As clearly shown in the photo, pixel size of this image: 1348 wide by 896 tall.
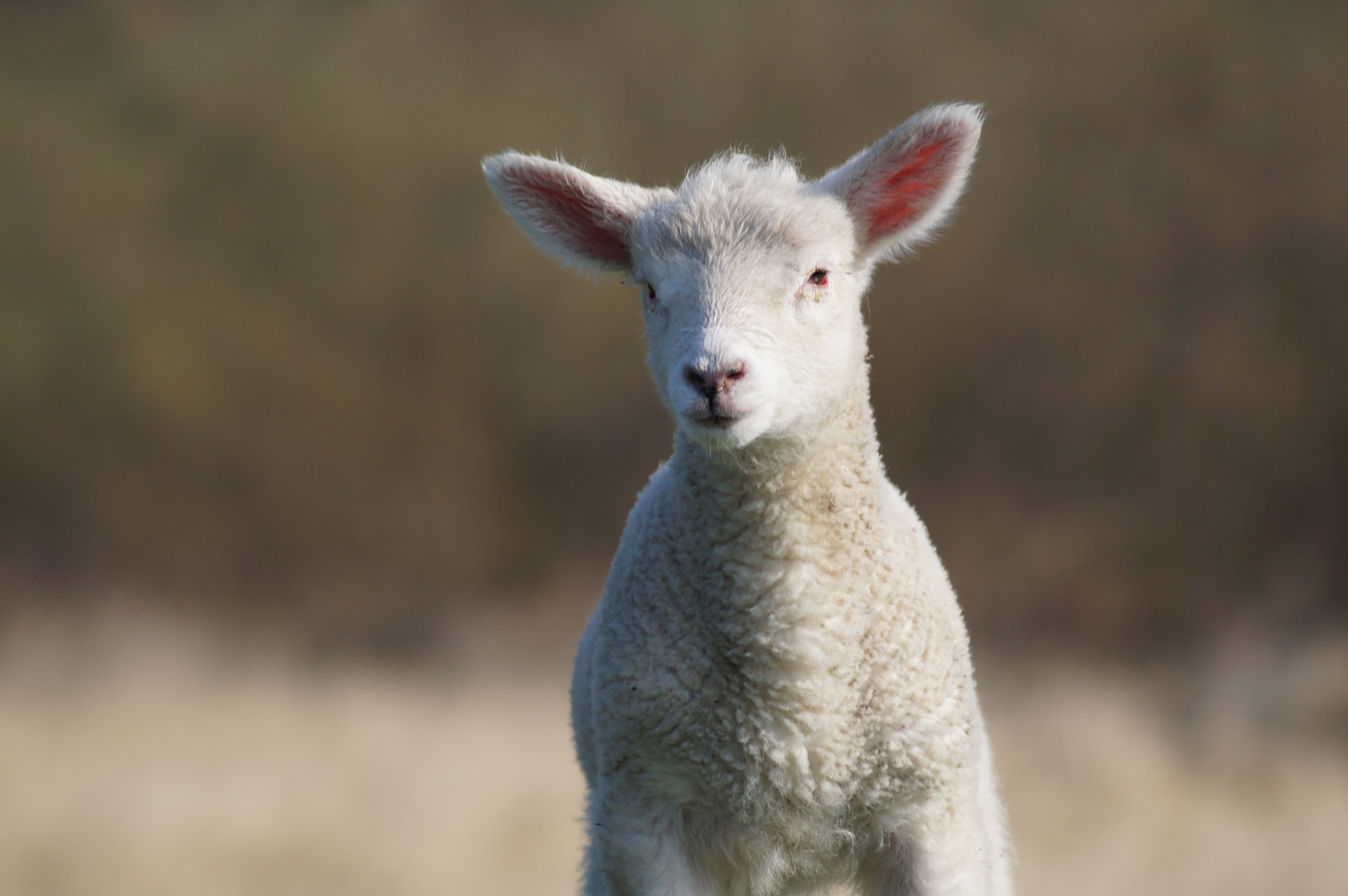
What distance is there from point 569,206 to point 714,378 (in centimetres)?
85

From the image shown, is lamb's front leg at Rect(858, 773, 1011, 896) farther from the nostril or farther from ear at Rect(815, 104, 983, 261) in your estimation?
ear at Rect(815, 104, 983, 261)

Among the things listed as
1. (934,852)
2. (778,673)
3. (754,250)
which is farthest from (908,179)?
(934,852)

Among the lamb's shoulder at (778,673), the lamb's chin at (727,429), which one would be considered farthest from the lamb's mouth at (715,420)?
the lamb's shoulder at (778,673)

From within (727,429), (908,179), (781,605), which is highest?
(908,179)

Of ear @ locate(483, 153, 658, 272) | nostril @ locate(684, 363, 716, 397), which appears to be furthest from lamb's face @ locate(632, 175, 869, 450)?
ear @ locate(483, 153, 658, 272)

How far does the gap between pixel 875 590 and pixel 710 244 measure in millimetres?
790

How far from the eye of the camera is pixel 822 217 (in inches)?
114

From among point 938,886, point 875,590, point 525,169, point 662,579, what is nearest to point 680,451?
point 662,579

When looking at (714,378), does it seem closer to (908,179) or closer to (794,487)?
(794,487)

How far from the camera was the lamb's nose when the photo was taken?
8.21 feet

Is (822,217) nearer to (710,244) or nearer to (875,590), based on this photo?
(710,244)

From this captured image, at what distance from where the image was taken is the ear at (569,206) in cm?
307

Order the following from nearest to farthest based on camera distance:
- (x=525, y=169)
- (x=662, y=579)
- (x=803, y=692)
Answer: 1. (x=803, y=692)
2. (x=662, y=579)
3. (x=525, y=169)

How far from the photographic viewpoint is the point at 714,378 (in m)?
2.50
